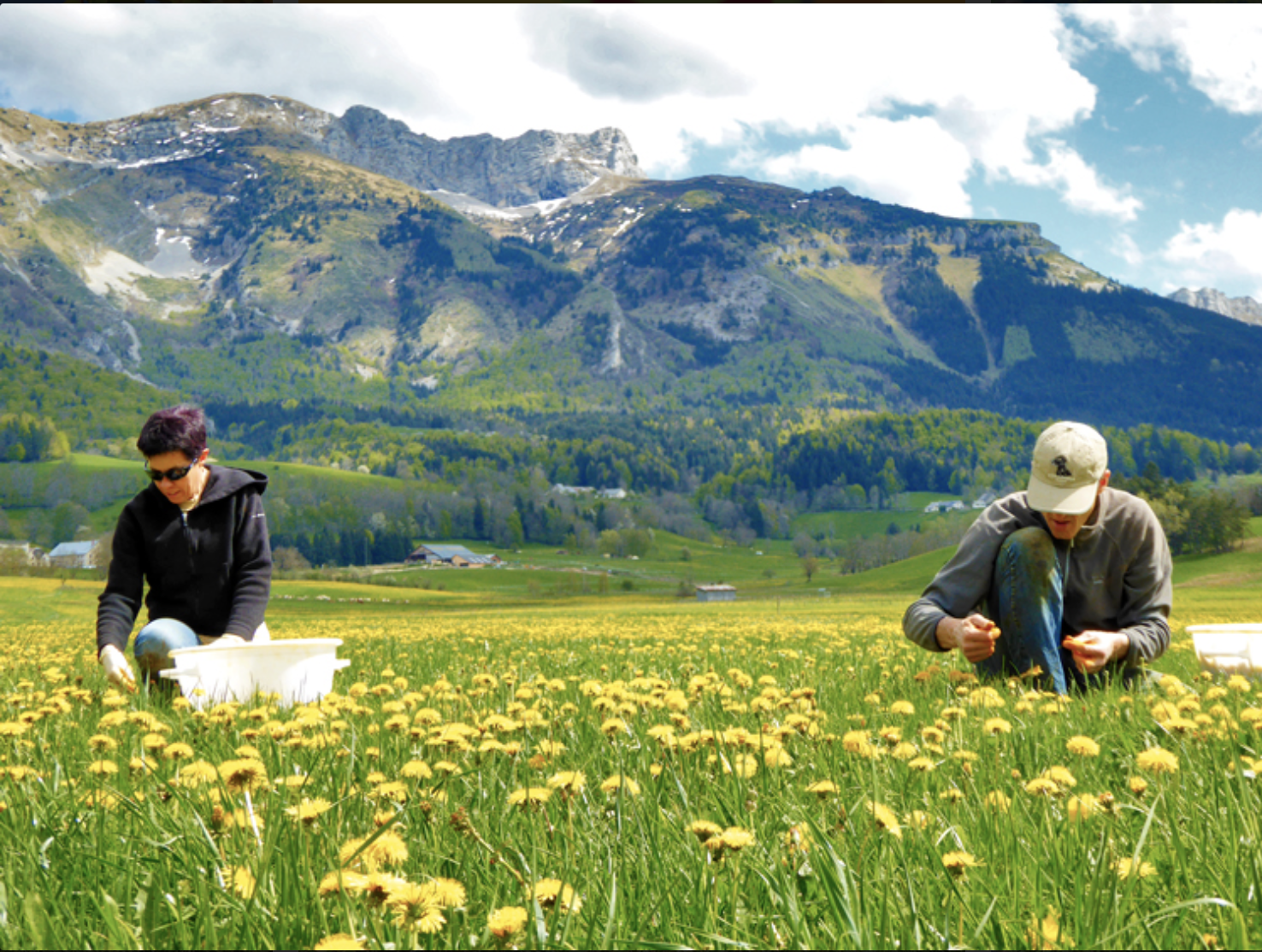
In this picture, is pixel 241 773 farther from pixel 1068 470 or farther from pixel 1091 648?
pixel 1091 648

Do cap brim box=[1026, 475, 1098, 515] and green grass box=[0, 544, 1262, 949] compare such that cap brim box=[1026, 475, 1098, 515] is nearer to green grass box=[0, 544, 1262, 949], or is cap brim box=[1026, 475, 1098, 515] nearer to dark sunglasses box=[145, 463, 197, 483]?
green grass box=[0, 544, 1262, 949]

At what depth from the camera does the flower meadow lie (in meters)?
1.84

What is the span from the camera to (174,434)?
6.20m

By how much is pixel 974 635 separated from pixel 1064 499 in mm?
988

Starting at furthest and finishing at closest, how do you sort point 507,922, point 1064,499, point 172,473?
point 172,473 → point 1064,499 → point 507,922

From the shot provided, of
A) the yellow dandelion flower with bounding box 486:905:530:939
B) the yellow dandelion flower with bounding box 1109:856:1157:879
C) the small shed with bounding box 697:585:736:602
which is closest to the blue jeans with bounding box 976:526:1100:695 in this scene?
the yellow dandelion flower with bounding box 1109:856:1157:879

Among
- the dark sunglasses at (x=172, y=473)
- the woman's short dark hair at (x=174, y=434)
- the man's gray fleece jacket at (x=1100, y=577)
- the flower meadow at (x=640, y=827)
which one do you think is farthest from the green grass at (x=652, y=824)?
the woman's short dark hair at (x=174, y=434)

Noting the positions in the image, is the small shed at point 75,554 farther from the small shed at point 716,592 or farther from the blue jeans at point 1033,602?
the blue jeans at point 1033,602

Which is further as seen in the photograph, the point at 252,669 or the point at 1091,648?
the point at 252,669

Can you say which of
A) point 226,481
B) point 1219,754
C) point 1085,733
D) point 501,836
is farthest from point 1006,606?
point 226,481

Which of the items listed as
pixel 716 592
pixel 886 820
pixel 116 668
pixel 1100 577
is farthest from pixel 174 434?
pixel 716 592

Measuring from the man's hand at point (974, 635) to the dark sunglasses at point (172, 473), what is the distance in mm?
5358

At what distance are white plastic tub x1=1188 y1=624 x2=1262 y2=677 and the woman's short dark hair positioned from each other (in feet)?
23.7

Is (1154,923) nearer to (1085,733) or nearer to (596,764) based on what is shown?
(596,764)
